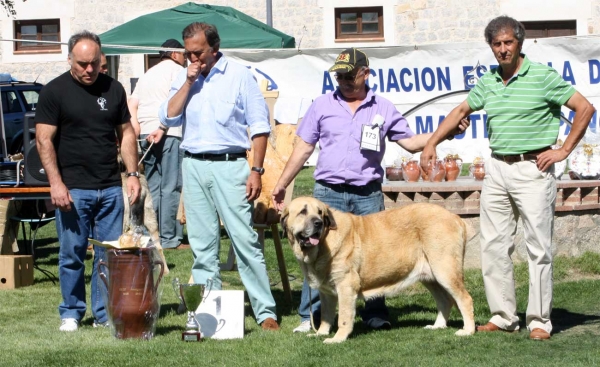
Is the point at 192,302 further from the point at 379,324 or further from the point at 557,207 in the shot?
the point at 557,207

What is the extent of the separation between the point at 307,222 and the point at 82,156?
1717mm

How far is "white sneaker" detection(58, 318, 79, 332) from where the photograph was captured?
723 cm

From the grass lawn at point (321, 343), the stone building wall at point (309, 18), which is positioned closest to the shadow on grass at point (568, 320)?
the grass lawn at point (321, 343)

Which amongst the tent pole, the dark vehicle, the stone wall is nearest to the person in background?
the stone wall

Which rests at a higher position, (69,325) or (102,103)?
(102,103)

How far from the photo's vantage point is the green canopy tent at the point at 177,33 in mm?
15969

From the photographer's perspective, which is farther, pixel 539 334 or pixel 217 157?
pixel 217 157

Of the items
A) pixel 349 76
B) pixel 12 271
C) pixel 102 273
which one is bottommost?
pixel 12 271

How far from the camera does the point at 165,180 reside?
11211mm

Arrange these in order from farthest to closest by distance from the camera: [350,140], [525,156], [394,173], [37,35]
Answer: [37,35] < [394,173] < [350,140] < [525,156]

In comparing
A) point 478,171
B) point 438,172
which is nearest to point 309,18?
point 478,171

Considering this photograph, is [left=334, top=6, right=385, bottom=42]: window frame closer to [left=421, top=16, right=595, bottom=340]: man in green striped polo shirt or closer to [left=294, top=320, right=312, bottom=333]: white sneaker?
[left=294, top=320, right=312, bottom=333]: white sneaker

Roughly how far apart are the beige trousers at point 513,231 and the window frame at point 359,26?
710 inches

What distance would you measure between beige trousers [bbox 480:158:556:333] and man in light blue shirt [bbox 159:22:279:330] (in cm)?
161
